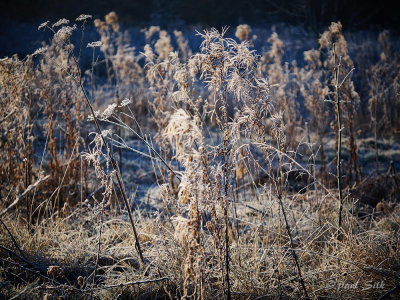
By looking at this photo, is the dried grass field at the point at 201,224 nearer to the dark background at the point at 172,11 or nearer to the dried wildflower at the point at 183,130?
the dried wildflower at the point at 183,130

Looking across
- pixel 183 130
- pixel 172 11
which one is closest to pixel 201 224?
pixel 183 130

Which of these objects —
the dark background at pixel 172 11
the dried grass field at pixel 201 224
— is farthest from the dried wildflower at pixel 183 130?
the dark background at pixel 172 11

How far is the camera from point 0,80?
215 centimetres

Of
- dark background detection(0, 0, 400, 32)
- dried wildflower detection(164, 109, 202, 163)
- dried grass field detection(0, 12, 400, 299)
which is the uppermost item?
dark background detection(0, 0, 400, 32)

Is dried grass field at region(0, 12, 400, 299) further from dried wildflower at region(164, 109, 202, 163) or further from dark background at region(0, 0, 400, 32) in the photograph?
dark background at region(0, 0, 400, 32)

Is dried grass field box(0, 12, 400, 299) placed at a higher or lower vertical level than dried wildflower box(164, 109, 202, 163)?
lower

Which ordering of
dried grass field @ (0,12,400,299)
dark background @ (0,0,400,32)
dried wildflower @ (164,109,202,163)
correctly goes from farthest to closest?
1. dark background @ (0,0,400,32)
2. dried grass field @ (0,12,400,299)
3. dried wildflower @ (164,109,202,163)

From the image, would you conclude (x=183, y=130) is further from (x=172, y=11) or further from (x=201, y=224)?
(x=172, y=11)

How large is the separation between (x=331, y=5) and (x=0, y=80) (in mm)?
11981

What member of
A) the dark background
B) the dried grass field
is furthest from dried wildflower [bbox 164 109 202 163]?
the dark background

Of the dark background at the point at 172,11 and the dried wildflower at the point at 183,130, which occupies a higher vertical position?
the dark background at the point at 172,11

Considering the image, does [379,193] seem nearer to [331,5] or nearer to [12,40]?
[331,5]

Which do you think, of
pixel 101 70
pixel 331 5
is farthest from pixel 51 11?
pixel 331 5

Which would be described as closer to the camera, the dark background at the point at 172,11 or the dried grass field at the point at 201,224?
the dried grass field at the point at 201,224
